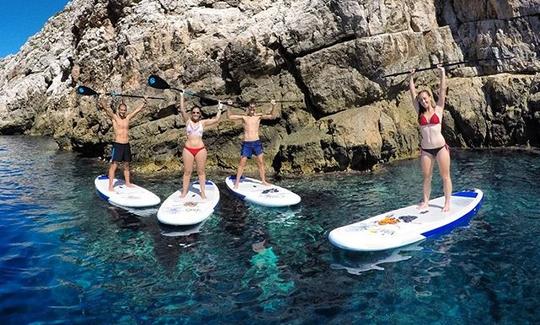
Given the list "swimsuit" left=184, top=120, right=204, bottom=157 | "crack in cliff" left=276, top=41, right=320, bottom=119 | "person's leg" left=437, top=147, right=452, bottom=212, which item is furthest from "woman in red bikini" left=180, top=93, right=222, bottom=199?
"crack in cliff" left=276, top=41, right=320, bottom=119

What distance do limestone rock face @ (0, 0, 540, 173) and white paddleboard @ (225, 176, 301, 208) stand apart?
2.98m

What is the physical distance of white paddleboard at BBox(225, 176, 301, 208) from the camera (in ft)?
32.5

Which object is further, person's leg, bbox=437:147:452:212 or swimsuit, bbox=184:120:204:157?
swimsuit, bbox=184:120:204:157

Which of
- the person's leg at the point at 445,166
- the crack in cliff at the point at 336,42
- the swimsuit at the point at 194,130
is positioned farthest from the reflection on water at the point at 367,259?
the crack in cliff at the point at 336,42

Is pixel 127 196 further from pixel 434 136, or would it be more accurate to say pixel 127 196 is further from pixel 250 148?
pixel 434 136

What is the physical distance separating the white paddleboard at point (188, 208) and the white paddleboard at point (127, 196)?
2.08 ft

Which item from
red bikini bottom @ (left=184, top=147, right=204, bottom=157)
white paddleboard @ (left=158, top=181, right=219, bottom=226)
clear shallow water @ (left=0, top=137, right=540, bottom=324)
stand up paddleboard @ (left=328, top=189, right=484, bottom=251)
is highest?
red bikini bottom @ (left=184, top=147, right=204, bottom=157)

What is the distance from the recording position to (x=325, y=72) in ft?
51.3

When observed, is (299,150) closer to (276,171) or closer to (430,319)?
(276,171)

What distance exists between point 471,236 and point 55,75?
135 feet

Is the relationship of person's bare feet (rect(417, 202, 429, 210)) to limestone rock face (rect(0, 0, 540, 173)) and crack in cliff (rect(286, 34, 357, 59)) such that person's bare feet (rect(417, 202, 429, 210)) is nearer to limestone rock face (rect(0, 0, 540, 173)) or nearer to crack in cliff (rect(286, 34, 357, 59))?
limestone rock face (rect(0, 0, 540, 173))

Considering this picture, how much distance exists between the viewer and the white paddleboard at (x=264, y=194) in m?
9.91

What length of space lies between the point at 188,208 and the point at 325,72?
8.70 metres

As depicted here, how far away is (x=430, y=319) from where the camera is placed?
486 centimetres
